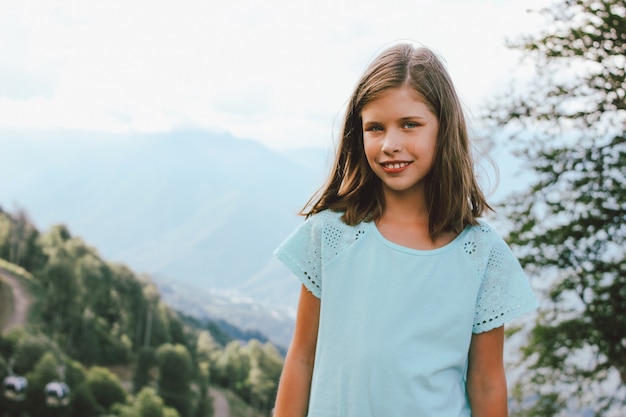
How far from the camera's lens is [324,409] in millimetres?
1407

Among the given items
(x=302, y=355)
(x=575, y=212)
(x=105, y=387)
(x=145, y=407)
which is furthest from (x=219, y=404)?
(x=302, y=355)

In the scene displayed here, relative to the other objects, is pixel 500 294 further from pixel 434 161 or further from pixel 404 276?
pixel 434 161

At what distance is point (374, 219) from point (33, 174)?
3025cm

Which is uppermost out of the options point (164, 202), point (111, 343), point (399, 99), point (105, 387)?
point (399, 99)

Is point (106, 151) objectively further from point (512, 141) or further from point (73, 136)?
point (512, 141)

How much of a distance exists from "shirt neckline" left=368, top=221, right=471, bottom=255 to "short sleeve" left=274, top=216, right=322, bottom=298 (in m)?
0.12

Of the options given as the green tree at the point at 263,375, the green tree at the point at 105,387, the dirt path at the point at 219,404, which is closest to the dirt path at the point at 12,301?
the green tree at the point at 105,387

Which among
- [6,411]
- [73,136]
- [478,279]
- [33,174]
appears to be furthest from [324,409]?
[73,136]

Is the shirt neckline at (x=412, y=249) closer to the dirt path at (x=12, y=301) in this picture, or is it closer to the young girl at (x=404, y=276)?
the young girl at (x=404, y=276)

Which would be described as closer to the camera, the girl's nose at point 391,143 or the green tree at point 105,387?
the girl's nose at point 391,143

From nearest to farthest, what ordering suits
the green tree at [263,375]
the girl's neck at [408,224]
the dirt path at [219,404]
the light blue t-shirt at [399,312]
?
the light blue t-shirt at [399,312]
the girl's neck at [408,224]
the green tree at [263,375]
the dirt path at [219,404]

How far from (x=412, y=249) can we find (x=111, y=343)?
7.01m

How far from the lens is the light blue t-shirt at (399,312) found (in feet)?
4.51

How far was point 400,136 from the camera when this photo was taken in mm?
1451
